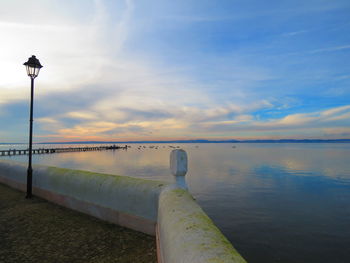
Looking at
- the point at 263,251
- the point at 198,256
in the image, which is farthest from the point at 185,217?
the point at 263,251

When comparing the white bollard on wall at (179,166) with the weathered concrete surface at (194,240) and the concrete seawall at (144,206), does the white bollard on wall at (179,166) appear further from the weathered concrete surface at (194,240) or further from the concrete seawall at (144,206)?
the weathered concrete surface at (194,240)

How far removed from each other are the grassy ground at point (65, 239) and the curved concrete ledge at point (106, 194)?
Answer: 222mm

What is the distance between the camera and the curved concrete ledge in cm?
521

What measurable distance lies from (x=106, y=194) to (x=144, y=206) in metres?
1.29

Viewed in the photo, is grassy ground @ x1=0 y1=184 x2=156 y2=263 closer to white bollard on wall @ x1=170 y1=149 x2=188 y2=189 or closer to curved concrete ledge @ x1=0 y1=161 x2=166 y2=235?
curved concrete ledge @ x1=0 y1=161 x2=166 y2=235

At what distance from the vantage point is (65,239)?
5.19 m

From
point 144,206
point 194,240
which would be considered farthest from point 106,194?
point 194,240

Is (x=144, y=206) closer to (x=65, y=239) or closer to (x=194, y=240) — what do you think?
(x=65, y=239)

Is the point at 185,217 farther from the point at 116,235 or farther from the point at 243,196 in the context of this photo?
the point at 243,196

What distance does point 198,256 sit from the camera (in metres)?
1.69

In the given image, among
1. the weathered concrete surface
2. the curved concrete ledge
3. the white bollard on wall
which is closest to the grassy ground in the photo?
the curved concrete ledge

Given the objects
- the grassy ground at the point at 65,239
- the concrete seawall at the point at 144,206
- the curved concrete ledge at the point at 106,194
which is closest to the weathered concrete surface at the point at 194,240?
the concrete seawall at the point at 144,206

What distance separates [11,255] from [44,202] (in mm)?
3467

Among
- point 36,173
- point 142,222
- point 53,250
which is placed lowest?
point 53,250
